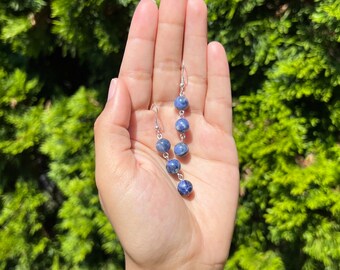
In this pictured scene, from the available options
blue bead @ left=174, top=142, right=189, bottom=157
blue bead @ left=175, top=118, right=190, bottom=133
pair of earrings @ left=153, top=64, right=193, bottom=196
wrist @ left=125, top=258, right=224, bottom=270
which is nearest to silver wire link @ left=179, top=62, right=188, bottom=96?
pair of earrings @ left=153, top=64, right=193, bottom=196

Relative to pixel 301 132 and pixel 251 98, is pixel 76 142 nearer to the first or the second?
pixel 251 98

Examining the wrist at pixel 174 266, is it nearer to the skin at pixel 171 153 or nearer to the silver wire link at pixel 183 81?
the skin at pixel 171 153

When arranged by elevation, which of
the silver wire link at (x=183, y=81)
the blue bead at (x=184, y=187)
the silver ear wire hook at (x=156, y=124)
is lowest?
the blue bead at (x=184, y=187)

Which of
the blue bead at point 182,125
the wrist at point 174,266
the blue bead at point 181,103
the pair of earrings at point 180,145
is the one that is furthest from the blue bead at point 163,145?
the wrist at point 174,266

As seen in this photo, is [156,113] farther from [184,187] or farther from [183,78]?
[184,187]

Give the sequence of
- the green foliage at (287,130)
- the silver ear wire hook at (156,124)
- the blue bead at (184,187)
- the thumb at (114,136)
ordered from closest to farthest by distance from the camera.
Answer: the thumb at (114,136)
the blue bead at (184,187)
the silver ear wire hook at (156,124)
the green foliage at (287,130)

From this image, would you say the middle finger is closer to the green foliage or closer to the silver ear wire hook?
the silver ear wire hook

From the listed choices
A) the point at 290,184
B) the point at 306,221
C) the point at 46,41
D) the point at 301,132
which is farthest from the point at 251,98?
the point at 46,41

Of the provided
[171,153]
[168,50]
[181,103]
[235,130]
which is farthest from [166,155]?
[235,130]
